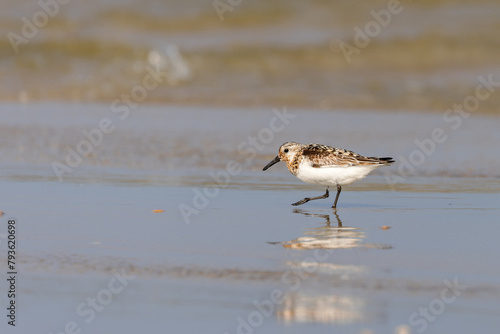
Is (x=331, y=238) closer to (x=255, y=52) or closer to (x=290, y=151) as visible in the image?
(x=290, y=151)

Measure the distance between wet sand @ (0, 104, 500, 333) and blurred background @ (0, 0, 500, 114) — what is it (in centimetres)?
685

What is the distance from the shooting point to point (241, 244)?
6879mm

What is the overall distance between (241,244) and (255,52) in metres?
17.5

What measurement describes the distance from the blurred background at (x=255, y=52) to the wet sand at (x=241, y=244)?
685 centimetres

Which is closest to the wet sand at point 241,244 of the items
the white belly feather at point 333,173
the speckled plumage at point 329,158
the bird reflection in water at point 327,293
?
the bird reflection in water at point 327,293

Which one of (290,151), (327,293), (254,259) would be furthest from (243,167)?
(327,293)

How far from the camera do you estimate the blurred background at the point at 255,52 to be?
20.1 meters

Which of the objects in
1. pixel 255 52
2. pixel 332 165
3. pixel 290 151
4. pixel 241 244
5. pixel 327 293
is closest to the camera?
pixel 327 293

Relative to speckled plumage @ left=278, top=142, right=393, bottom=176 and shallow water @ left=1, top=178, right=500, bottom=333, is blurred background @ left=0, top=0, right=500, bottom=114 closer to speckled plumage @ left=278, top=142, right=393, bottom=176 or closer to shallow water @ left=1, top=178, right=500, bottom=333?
speckled plumage @ left=278, top=142, right=393, bottom=176

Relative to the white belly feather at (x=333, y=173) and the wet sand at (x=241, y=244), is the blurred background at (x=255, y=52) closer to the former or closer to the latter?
the wet sand at (x=241, y=244)

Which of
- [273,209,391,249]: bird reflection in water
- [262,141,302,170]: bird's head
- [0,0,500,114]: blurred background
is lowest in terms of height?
[273,209,391,249]: bird reflection in water

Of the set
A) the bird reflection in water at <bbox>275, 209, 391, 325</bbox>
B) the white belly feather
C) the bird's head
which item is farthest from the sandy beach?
the bird's head

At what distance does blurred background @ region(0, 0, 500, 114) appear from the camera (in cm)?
2009

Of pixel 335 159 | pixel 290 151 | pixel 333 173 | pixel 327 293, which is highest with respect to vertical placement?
pixel 290 151
